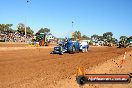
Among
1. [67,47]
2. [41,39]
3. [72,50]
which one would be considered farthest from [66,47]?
[41,39]

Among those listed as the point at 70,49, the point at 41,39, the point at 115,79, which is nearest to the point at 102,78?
the point at 115,79

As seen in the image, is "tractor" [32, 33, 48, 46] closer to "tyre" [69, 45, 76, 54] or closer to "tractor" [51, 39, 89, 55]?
"tractor" [51, 39, 89, 55]

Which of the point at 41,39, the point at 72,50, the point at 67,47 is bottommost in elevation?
the point at 72,50

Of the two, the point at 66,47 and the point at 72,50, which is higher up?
the point at 66,47

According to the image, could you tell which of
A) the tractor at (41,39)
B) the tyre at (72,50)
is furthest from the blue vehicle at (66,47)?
the tractor at (41,39)

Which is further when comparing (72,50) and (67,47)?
(72,50)

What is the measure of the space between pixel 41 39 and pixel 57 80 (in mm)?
34553

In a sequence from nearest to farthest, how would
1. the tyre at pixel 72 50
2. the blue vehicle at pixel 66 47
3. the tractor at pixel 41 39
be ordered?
the blue vehicle at pixel 66 47, the tyre at pixel 72 50, the tractor at pixel 41 39

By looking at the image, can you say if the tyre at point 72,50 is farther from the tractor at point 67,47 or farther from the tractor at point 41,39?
the tractor at point 41,39

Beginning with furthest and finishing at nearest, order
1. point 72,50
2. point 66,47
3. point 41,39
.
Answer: point 41,39, point 72,50, point 66,47

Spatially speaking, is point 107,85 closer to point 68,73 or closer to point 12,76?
point 68,73

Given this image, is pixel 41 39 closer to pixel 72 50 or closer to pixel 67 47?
pixel 72 50

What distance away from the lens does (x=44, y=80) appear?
11.0 meters

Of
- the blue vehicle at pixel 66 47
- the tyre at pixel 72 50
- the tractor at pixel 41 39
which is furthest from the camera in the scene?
the tractor at pixel 41 39
